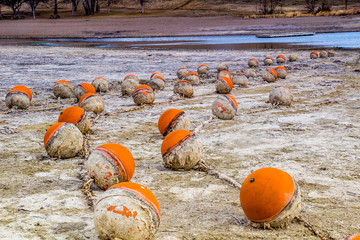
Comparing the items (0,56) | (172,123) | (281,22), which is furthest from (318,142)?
(281,22)

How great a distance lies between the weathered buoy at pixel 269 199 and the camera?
→ 12.9 ft

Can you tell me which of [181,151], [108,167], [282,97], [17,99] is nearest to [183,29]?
[282,97]

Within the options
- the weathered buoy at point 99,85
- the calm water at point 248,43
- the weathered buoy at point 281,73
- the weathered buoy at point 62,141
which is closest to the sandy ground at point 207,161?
the weathered buoy at point 62,141

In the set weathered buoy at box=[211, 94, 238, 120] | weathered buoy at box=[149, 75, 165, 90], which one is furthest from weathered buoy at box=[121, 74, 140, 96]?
weathered buoy at box=[211, 94, 238, 120]

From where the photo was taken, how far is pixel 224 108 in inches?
342

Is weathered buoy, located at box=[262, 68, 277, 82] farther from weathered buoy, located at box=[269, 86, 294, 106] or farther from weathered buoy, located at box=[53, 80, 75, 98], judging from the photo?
weathered buoy, located at box=[53, 80, 75, 98]

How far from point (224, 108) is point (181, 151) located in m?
3.15

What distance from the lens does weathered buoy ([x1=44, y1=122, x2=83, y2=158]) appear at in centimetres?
629

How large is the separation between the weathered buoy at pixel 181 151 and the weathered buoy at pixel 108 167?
2.59 feet

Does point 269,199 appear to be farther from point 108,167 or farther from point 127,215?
point 108,167

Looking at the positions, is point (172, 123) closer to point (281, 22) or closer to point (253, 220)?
point (253, 220)

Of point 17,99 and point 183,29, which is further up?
point 183,29

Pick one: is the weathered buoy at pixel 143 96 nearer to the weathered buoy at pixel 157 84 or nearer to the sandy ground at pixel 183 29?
the weathered buoy at pixel 157 84

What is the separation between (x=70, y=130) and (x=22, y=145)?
4.27 ft
